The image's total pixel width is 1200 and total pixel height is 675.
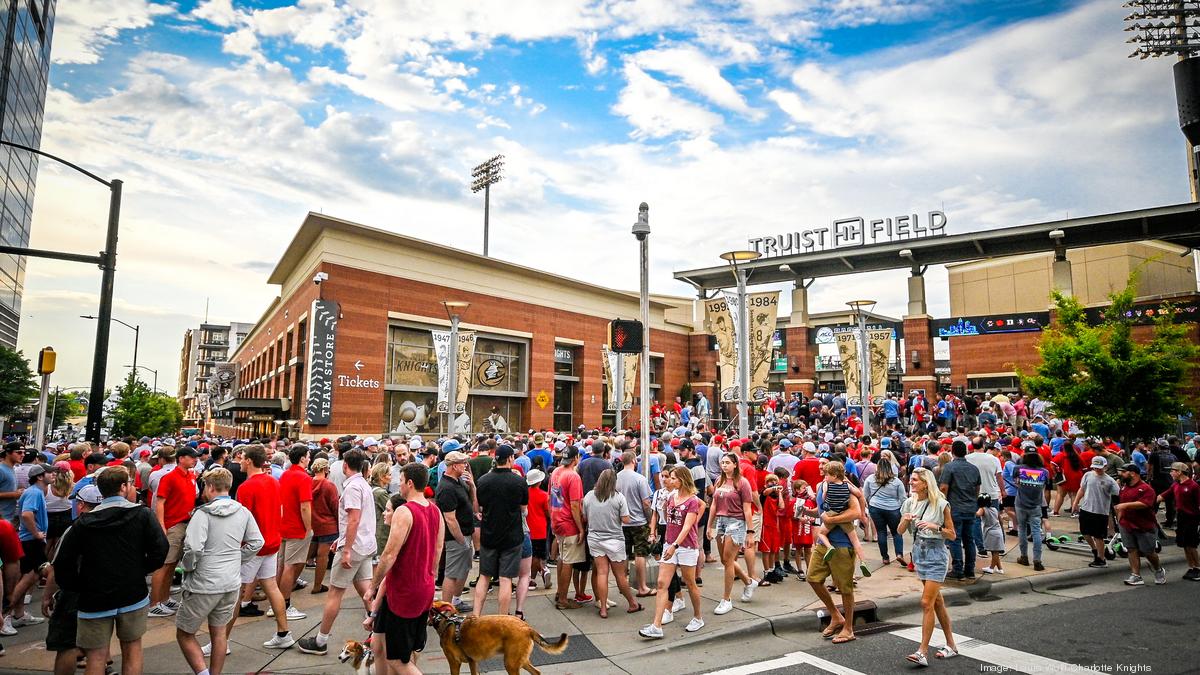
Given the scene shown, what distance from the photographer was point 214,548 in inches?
206

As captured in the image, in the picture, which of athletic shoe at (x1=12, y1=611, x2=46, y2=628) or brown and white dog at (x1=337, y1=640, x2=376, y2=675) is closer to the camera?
brown and white dog at (x1=337, y1=640, x2=376, y2=675)

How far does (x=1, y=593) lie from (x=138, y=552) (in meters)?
3.29

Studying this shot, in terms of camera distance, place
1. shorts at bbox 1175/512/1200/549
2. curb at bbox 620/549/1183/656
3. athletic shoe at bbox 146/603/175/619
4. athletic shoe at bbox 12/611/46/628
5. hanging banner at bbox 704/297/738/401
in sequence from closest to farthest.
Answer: curb at bbox 620/549/1183/656
athletic shoe at bbox 12/611/46/628
athletic shoe at bbox 146/603/175/619
shorts at bbox 1175/512/1200/549
hanging banner at bbox 704/297/738/401

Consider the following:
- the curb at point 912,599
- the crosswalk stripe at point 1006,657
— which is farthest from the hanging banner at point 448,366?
the crosswalk stripe at point 1006,657

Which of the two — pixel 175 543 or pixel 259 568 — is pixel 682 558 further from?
pixel 175 543

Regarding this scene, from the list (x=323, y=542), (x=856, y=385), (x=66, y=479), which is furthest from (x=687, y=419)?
(x=66, y=479)

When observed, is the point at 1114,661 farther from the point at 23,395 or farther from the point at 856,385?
the point at 23,395

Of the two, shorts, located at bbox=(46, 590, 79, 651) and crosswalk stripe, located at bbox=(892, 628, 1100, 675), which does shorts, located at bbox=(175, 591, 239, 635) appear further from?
crosswalk stripe, located at bbox=(892, 628, 1100, 675)

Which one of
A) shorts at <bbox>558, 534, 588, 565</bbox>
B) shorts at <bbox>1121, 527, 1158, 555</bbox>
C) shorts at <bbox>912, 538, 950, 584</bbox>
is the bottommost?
shorts at <bbox>1121, 527, 1158, 555</bbox>

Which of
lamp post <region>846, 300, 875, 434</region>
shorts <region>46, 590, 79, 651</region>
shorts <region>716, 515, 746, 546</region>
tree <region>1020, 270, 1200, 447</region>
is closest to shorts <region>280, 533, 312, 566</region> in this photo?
shorts <region>46, 590, 79, 651</region>

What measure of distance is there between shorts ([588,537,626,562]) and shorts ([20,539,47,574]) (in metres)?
6.39

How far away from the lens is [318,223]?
25.2 meters

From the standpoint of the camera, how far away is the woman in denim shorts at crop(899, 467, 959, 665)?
5.90 m

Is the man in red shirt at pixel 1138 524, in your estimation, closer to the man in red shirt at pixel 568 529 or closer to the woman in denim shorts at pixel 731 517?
the woman in denim shorts at pixel 731 517
